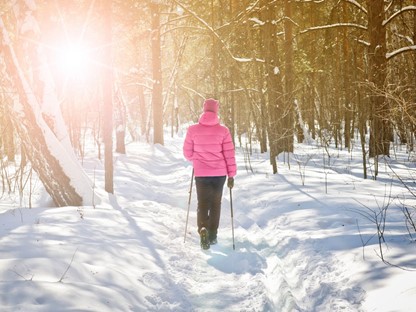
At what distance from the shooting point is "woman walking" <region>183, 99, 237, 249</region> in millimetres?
5660

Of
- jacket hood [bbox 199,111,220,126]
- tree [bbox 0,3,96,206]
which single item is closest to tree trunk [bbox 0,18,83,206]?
tree [bbox 0,3,96,206]

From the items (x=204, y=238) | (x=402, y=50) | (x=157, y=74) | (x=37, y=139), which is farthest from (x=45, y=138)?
(x=157, y=74)

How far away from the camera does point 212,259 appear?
16.7 feet

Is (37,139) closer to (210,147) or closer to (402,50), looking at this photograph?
(210,147)

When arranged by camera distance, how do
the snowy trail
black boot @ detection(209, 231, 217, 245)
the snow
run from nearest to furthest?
the snow
the snowy trail
black boot @ detection(209, 231, 217, 245)

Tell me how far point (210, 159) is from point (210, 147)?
7.2 inches

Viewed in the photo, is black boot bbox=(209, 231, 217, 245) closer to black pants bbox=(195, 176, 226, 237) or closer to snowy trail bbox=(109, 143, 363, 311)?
black pants bbox=(195, 176, 226, 237)

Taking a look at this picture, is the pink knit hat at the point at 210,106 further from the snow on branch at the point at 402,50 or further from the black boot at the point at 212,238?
the snow on branch at the point at 402,50

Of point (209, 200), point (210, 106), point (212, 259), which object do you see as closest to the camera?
point (212, 259)

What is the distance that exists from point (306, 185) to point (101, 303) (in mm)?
6256

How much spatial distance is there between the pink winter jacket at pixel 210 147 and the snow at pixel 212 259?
117 centimetres

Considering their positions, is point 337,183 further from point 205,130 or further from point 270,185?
point 205,130

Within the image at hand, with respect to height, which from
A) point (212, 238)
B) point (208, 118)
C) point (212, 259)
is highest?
point (208, 118)

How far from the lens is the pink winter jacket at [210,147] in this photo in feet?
18.6
